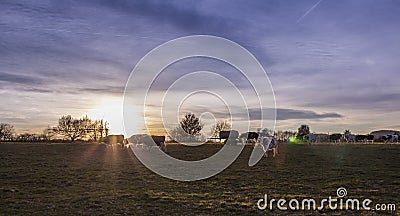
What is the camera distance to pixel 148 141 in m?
46.9

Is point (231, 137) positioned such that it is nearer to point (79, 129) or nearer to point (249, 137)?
point (249, 137)

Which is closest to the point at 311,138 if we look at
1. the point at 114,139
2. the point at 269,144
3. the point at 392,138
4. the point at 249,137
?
the point at 392,138

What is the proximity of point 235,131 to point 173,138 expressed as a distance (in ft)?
35.9

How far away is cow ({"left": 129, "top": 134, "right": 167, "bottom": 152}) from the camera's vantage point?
43.5 meters

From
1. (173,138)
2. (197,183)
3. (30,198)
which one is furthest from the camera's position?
(173,138)

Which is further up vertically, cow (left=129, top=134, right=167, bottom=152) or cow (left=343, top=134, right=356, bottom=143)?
cow (left=343, top=134, right=356, bottom=143)

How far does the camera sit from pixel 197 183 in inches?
754

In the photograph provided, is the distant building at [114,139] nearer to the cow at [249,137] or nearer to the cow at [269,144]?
the cow at [249,137]

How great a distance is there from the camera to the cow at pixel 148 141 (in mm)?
43450

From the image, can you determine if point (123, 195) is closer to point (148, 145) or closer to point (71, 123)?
point (148, 145)

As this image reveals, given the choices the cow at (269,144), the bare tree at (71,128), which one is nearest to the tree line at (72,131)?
the bare tree at (71,128)

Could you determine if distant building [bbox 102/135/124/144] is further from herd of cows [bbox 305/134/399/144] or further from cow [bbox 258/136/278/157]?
herd of cows [bbox 305/134/399/144]

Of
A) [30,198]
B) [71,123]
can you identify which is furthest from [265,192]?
[71,123]

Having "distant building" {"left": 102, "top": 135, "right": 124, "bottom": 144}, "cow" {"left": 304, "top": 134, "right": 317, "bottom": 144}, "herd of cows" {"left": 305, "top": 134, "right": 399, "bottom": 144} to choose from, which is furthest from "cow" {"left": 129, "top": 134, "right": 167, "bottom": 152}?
"herd of cows" {"left": 305, "top": 134, "right": 399, "bottom": 144}
